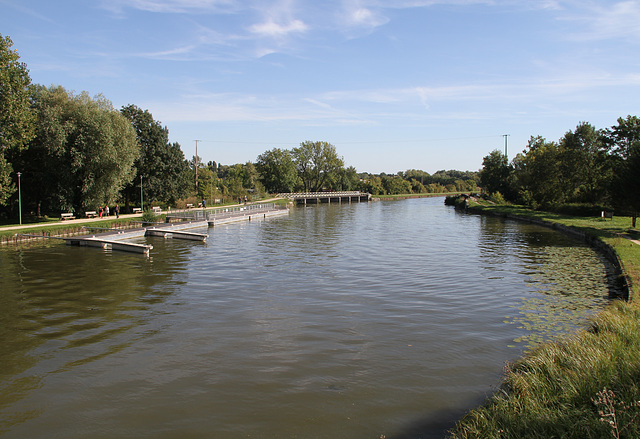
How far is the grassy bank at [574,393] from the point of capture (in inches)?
219

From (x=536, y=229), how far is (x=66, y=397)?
130 feet

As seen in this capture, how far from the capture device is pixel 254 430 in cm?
746

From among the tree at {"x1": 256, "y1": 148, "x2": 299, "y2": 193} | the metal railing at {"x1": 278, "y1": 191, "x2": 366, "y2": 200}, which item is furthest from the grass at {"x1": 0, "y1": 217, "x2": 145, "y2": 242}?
the tree at {"x1": 256, "y1": 148, "x2": 299, "y2": 193}

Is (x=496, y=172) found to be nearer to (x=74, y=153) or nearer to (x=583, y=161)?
(x=583, y=161)

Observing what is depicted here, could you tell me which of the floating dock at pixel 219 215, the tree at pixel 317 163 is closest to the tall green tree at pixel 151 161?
the floating dock at pixel 219 215

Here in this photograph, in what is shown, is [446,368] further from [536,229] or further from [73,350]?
[536,229]

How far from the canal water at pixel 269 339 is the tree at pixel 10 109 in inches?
455

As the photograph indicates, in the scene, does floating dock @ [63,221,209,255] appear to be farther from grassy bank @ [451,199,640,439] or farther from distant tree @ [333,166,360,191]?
distant tree @ [333,166,360,191]

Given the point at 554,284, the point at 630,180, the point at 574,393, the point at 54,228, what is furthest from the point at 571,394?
the point at 54,228

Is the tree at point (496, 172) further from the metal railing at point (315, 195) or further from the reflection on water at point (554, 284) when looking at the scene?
the reflection on water at point (554, 284)

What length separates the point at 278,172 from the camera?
11388 cm

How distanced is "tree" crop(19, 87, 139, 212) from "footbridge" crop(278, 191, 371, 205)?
60.8 m

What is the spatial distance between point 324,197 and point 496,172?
46.0 metres

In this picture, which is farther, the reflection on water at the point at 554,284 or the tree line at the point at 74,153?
the tree line at the point at 74,153
